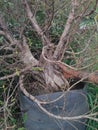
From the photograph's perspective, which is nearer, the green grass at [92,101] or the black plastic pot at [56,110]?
the black plastic pot at [56,110]

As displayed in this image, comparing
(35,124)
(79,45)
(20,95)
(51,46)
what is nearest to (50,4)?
(51,46)

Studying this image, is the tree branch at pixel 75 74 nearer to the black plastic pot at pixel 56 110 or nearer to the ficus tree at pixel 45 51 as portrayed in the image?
Result: the ficus tree at pixel 45 51

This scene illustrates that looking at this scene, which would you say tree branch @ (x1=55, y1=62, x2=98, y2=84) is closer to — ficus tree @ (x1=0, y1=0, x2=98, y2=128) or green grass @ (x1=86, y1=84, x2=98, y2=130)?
ficus tree @ (x1=0, y1=0, x2=98, y2=128)

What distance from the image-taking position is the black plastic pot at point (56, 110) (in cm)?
236

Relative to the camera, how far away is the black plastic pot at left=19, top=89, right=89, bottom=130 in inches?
93.0

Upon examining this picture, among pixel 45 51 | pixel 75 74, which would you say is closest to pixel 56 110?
pixel 75 74

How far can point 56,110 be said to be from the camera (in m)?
2.37

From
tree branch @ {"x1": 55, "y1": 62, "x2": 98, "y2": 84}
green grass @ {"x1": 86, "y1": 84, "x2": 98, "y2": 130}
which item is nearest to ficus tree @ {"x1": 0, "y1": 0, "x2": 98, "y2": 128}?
tree branch @ {"x1": 55, "y1": 62, "x2": 98, "y2": 84}

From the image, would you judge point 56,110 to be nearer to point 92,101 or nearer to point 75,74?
point 75,74

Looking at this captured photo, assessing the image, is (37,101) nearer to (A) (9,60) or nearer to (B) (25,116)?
(B) (25,116)

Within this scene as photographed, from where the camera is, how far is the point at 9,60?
2.73 m

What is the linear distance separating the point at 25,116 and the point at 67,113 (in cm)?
36

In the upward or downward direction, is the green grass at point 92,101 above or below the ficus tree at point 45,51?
below

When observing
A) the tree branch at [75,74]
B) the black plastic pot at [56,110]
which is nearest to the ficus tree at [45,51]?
the tree branch at [75,74]
